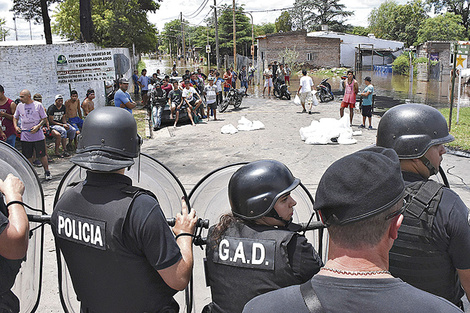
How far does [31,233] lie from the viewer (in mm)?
2475

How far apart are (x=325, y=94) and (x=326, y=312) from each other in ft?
61.7

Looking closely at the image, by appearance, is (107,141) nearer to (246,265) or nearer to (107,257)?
(107,257)

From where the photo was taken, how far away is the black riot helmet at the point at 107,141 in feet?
6.72

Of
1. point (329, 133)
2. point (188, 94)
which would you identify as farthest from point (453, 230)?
point (188, 94)

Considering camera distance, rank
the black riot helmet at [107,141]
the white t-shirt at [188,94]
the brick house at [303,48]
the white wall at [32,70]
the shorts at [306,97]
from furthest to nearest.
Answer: the brick house at [303,48], the shorts at [306,97], the white t-shirt at [188,94], the white wall at [32,70], the black riot helmet at [107,141]

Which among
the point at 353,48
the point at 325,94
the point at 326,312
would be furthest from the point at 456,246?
the point at 353,48

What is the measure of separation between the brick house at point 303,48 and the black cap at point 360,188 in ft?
170

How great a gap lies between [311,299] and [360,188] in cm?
34

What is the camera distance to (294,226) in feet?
7.00

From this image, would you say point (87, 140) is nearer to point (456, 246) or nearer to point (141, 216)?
point (141, 216)

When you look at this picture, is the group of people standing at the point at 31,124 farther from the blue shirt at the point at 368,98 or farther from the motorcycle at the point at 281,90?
the motorcycle at the point at 281,90

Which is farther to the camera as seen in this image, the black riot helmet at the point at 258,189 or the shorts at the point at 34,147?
the shorts at the point at 34,147

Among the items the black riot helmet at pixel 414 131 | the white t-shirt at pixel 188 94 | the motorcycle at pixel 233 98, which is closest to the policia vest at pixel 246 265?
the black riot helmet at pixel 414 131

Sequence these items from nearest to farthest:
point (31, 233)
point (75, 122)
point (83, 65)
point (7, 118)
Result: point (31, 233), point (7, 118), point (75, 122), point (83, 65)
